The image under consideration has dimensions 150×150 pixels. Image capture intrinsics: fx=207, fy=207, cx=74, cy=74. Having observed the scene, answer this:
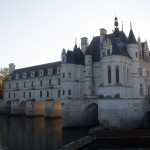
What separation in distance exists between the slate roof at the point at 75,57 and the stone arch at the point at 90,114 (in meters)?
8.53

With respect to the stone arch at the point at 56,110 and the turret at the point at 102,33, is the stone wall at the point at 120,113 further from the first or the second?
Answer: the stone arch at the point at 56,110

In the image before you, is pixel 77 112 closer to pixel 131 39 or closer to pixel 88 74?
pixel 88 74

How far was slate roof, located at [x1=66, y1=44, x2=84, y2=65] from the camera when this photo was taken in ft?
128

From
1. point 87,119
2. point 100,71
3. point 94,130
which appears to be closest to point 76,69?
point 100,71

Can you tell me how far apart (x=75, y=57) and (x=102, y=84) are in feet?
29.2

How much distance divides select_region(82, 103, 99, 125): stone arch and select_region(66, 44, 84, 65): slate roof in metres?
8.53

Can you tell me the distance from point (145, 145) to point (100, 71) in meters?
16.8

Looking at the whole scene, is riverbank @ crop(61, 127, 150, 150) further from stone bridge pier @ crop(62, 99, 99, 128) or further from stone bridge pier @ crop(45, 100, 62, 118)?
stone bridge pier @ crop(45, 100, 62, 118)

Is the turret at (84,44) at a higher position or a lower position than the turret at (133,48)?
higher

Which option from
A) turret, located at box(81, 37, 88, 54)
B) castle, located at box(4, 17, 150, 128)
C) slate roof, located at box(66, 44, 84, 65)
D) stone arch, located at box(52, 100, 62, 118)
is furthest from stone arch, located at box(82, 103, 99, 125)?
stone arch, located at box(52, 100, 62, 118)

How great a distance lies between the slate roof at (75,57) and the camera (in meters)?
39.1

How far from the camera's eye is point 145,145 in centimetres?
2378

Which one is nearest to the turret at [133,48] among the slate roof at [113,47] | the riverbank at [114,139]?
the slate roof at [113,47]

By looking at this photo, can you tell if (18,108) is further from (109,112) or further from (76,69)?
(109,112)
